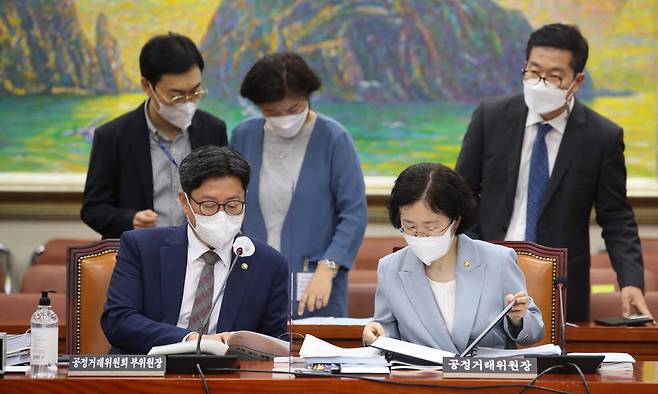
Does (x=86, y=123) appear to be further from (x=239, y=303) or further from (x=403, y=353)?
(x=403, y=353)

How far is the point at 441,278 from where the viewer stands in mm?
3412

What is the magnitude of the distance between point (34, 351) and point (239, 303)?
27.3 inches

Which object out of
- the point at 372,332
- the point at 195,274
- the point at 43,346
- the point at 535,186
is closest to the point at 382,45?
the point at 535,186

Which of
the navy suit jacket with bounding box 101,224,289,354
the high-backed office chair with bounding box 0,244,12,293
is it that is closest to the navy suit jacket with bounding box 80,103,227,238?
the navy suit jacket with bounding box 101,224,289,354

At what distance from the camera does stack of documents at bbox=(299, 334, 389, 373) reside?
116 inches

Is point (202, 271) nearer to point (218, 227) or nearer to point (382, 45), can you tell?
point (218, 227)

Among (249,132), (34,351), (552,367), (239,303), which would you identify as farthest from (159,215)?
(552,367)

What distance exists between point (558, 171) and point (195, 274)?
1.45 m

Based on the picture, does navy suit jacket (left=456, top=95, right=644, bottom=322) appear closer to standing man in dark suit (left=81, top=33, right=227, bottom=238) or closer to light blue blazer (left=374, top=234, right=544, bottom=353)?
light blue blazer (left=374, top=234, right=544, bottom=353)

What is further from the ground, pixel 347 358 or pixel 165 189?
pixel 165 189

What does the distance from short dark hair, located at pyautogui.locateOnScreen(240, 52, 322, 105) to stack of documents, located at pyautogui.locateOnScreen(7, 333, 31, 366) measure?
132 centimetres

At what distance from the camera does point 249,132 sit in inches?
175

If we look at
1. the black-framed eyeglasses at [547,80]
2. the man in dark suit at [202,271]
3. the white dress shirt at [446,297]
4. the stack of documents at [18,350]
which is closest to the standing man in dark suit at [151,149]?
the man in dark suit at [202,271]

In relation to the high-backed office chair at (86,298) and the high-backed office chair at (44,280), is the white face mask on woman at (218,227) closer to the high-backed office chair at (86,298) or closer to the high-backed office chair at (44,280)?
the high-backed office chair at (86,298)
